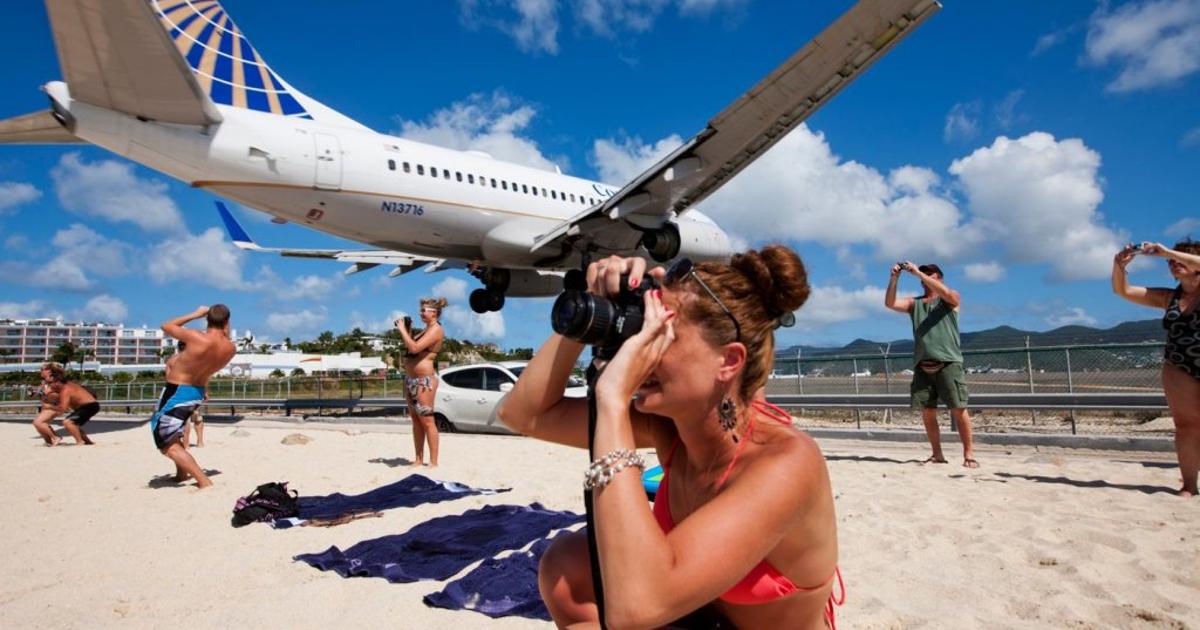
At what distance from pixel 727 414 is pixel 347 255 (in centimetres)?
1625

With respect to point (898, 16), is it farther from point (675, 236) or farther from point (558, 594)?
point (558, 594)

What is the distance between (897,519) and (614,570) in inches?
138

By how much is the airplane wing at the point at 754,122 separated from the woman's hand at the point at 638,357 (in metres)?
9.58

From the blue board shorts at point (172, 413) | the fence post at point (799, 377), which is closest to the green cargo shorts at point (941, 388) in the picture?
the blue board shorts at point (172, 413)

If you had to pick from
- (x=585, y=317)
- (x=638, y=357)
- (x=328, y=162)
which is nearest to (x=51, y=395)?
(x=328, y=162)

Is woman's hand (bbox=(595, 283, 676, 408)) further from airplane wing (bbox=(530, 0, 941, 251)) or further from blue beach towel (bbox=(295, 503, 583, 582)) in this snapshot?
airplane wing (bbox=(530, 0, 941, 251))

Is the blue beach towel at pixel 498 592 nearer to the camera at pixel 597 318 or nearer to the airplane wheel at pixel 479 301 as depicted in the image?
the camera at pixel 597 318

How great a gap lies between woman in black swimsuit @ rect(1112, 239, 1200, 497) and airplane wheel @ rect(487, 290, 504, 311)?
45.9 ft

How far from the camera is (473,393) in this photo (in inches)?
461

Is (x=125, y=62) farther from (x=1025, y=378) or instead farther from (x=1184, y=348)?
(x=1025, y=378)

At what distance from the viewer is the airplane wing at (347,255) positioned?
1524 cm

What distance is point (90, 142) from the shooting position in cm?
956

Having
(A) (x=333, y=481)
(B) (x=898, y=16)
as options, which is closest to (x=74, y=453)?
(A) (x=333, y=481)

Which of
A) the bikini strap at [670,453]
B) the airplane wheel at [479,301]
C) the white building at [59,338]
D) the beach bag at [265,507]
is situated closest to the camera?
the bikini strap at [670,453]
